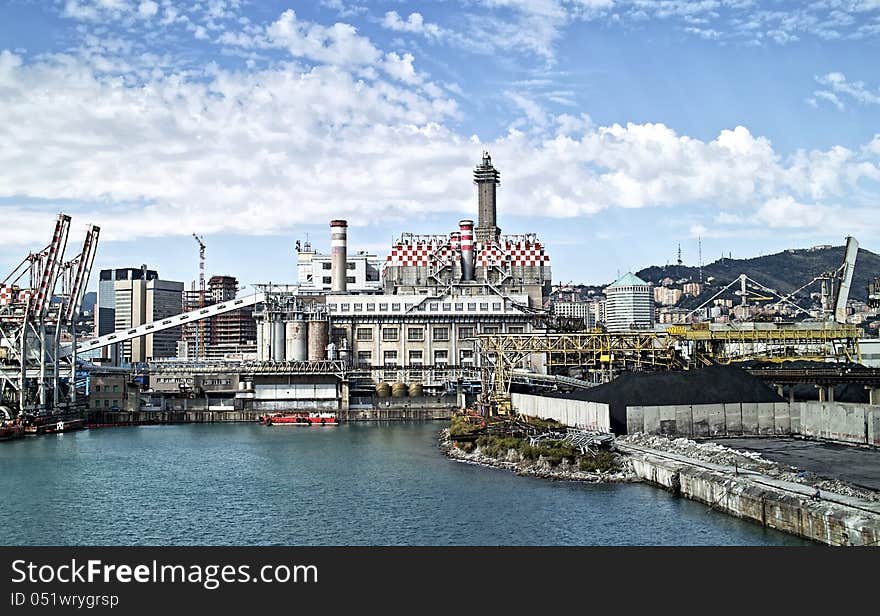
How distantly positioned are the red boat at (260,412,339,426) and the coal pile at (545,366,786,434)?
2231cm

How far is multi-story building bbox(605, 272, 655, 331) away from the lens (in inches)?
5620

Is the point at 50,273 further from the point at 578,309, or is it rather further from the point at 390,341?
the point at 578,309

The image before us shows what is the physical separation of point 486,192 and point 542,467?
54381mm

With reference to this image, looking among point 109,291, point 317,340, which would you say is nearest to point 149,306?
point 109,291

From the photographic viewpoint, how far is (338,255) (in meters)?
73.2

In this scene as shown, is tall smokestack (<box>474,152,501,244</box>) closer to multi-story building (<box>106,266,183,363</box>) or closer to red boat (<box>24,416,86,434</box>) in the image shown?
red boat (<box>24,416,86,434</box>)

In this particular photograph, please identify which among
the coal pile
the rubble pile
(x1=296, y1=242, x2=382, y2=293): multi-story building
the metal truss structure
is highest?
(x1=296, y1=242, x2=382, y2=293): multi-story building

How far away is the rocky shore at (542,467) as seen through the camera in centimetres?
3059

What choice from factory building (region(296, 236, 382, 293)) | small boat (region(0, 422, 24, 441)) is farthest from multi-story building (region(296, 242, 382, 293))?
small boat (region(0, 422, 24, 441))

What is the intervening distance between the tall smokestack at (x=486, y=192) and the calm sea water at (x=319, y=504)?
4555 cm

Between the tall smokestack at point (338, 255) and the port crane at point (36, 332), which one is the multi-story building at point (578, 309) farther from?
the port crane at point (36, 332)
